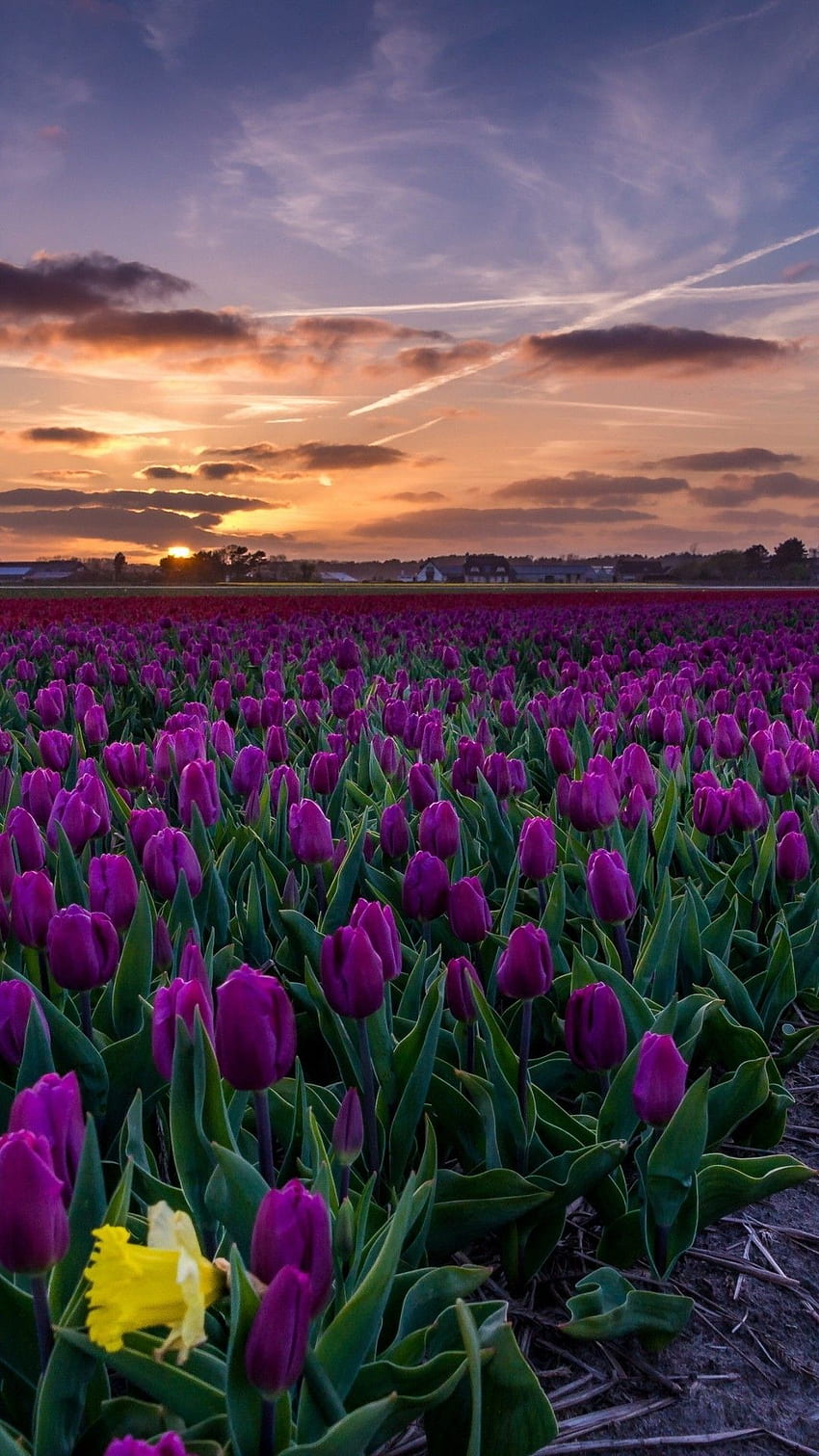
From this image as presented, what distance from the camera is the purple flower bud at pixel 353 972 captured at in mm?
1583

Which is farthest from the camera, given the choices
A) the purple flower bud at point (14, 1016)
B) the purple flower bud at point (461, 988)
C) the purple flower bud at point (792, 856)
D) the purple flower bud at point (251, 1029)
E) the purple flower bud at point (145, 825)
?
the purple flower bud at point (792, 856)

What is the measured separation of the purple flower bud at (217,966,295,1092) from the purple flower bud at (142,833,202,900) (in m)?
0.99

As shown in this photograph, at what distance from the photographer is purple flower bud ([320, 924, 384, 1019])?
1.58 metres

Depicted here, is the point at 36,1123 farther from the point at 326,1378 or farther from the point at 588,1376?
the point at 588,1376

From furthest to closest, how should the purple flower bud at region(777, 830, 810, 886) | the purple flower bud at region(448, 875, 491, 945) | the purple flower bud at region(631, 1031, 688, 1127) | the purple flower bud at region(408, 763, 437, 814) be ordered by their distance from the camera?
the purple flower bud at region(408, 763, 437, 814), the purple flower bud at region(777, 830, 810, 886), the purple flower bud at region(448, 875, 491, 945), the purple flower bud at region(631, 1031, 688, 1127)

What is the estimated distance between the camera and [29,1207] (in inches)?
39.9

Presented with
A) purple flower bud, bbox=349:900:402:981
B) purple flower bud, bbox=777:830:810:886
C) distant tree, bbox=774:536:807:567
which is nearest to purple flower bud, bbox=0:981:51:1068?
purple flower bud, bbox=349:900:402:981

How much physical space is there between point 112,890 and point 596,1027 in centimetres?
99

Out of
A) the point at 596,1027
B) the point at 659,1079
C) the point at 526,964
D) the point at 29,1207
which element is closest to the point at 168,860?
the point at 526,964

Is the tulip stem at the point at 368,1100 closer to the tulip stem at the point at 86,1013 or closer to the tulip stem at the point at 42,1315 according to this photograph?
the tulip stem at the point at 86,1013

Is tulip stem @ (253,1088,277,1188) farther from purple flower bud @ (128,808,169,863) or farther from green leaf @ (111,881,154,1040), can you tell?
purple flower bud @ (128,808,169,863)

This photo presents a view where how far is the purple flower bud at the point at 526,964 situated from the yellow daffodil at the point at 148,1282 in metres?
0.86

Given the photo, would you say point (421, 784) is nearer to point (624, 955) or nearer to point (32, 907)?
point (624, 955)

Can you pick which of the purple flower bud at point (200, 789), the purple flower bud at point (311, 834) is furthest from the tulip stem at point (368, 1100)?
the purple flower bud at point (200, 789)
